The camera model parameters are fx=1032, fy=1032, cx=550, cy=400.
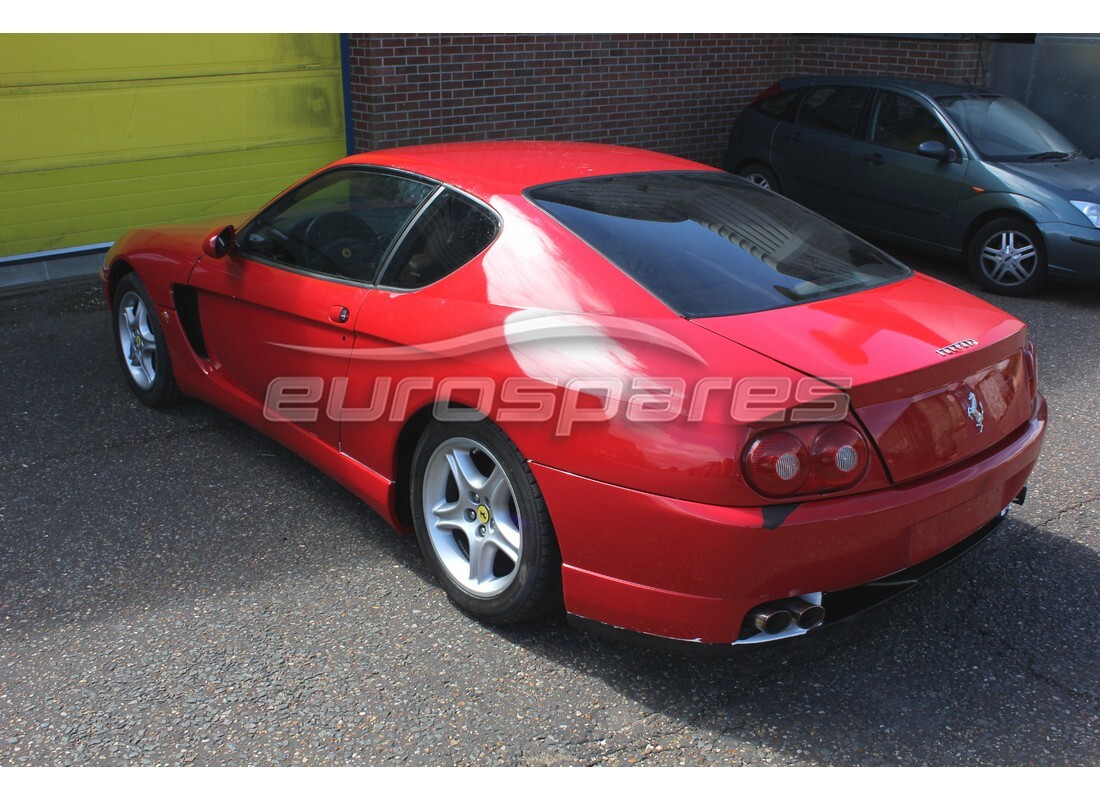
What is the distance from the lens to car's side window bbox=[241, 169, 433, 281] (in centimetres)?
375

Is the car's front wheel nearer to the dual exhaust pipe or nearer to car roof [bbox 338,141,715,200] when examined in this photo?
car roof [bbox 338,141,715,200]

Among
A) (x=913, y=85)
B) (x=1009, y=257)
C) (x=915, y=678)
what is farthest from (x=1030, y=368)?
(x=913, y=85)

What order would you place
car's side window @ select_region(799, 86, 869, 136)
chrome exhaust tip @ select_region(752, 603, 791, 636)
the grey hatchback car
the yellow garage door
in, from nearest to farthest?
chrome exhaust tip @ select_region(752, 603, 791, 636) → the yellow garage door → the grey hatchback car → car's side window @ select_region(799, 86, 869, 136)

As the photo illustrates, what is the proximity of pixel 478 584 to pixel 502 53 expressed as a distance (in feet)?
22.7

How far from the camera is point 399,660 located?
3197mm

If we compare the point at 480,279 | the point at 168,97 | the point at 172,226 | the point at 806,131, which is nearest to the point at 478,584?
the point at 480,279

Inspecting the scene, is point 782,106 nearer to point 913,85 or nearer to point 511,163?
point 913,85

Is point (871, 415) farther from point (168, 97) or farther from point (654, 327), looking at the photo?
point (168, 97)

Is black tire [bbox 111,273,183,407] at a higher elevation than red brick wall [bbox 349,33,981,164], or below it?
below

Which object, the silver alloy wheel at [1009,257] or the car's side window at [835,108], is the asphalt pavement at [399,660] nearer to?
the silver alloy wheel at [1009,257]

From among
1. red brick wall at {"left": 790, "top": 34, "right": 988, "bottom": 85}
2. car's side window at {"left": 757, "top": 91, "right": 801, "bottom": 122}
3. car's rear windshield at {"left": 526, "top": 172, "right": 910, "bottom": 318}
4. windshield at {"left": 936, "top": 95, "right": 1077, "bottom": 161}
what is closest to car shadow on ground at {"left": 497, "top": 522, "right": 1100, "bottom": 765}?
car's rear windshield at {"left": 526, "top": 172, "right": 910, "bottom": 318}

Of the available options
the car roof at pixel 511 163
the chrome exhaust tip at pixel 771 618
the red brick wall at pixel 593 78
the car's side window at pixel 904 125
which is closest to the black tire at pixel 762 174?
the car's side window at pixel 904 125

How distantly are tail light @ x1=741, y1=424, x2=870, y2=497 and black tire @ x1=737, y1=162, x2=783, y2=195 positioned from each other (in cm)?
691

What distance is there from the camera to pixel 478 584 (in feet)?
11.0
